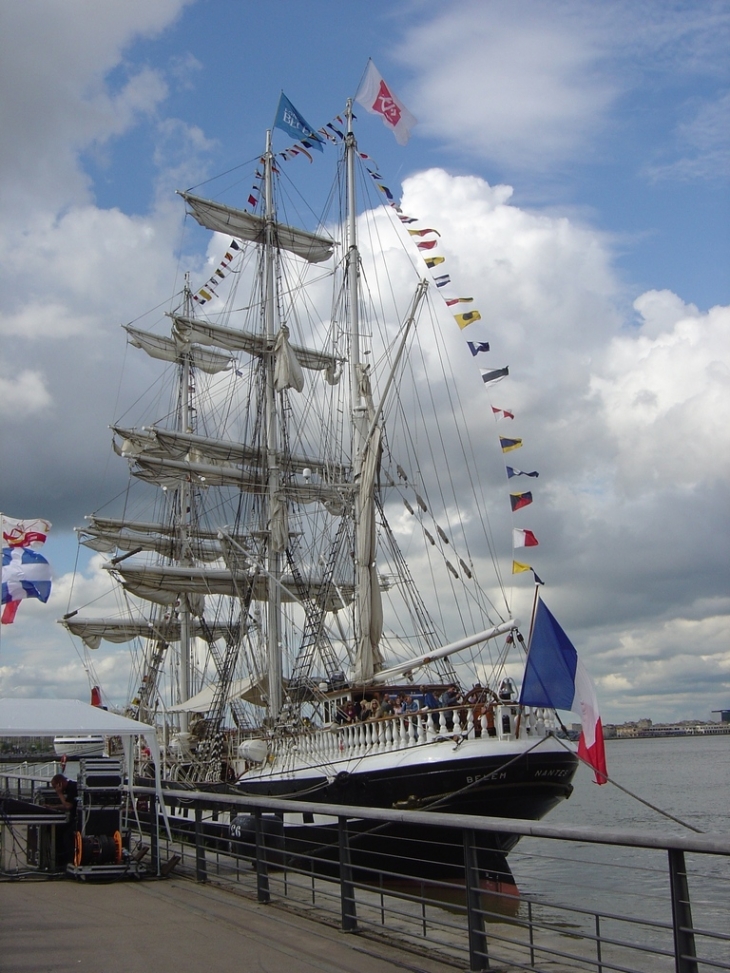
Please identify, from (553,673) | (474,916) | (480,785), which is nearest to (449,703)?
(480,785)

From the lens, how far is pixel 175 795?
12.8 m

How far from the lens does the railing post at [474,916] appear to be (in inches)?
276

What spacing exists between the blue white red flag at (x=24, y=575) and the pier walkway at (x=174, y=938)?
6.75 metres

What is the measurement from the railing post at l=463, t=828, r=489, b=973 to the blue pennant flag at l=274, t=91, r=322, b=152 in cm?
3329

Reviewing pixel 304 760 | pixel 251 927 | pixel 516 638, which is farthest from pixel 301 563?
pixel 251 927

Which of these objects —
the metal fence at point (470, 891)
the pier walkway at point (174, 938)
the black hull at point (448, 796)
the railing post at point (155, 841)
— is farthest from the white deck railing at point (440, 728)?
Result: the pier walkway at point (174, 938)

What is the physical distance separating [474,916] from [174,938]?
9.21 feet

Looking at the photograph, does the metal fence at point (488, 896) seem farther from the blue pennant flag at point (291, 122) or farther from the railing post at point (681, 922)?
the blue pennant flag at point (291, 122)

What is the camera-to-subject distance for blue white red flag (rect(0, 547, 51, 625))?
1673cm

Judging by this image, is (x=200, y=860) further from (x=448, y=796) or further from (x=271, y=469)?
(x=271, y=469)

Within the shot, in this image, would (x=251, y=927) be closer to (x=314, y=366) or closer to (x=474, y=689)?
(x=474, y=689)

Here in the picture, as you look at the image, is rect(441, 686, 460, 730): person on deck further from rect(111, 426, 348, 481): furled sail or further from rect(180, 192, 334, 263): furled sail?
rect(180, 192, 334, 263): furled sail

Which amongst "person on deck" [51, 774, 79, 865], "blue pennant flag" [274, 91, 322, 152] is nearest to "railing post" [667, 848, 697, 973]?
"person on deck" [51, 774, 79, 865]

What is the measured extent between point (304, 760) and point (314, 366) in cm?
2626
